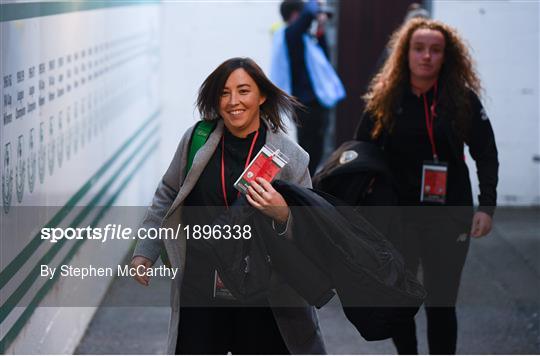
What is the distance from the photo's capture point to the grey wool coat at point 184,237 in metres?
3.91

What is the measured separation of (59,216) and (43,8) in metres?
1.06

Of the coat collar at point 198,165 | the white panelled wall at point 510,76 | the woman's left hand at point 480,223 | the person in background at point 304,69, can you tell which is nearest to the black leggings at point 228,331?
the coat collar at point 198,165

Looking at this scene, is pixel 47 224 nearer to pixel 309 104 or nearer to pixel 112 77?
pixel 112 77

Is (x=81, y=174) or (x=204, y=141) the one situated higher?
(x=204, y=141)

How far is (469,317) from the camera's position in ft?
21.7

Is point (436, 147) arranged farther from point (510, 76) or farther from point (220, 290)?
point (510, 76)

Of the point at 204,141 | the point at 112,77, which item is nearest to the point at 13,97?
the point at 204,141

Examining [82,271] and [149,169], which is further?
[149,169]

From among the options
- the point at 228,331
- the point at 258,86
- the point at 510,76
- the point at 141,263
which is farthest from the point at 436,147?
the point at 510,76

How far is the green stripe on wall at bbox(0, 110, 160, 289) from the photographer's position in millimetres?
4277

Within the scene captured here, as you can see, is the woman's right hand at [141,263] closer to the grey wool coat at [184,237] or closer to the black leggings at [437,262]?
the grey wool coat at [184,237]

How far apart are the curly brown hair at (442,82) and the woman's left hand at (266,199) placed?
4.58 feet

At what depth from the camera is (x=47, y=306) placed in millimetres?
5164

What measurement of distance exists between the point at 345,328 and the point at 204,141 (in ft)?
8.89
